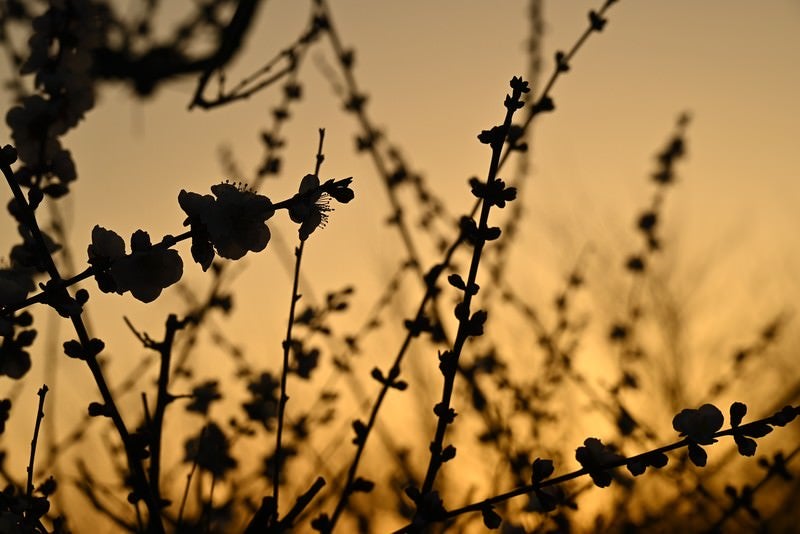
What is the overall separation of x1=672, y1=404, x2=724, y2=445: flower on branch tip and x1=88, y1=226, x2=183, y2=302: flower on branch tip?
134 cm

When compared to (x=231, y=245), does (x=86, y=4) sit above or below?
above

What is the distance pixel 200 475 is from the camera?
134 inches

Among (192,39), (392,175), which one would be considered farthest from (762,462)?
(192,39)

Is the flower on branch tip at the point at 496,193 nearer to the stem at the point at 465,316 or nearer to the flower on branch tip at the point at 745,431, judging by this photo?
the stem at the point at 465,316

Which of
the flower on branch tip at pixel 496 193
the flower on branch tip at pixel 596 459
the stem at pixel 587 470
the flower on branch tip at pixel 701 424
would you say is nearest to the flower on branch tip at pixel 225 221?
the flower on branch tip at pixel 496 193

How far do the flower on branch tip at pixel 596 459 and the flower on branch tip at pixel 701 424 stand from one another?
0.59 feet

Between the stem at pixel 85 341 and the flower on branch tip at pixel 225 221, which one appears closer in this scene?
the stem at pixel 85 341

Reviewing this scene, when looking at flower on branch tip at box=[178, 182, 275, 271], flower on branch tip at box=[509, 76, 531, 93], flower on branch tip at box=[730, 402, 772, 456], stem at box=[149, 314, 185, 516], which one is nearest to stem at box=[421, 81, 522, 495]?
flower on branch tip at box=[509, 76, 531, 93]

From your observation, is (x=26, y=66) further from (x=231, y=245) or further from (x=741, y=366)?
(x=741, y=366)

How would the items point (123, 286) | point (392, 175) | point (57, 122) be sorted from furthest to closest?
1. point (392, 175)
2. point (57, 122)
3. point (123, 286)

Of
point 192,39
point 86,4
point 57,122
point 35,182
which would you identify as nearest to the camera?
point 35,182

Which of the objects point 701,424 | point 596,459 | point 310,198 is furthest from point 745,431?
point 310,198

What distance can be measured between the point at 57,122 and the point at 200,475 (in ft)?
5.06

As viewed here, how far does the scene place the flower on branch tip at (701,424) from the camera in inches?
81.4
